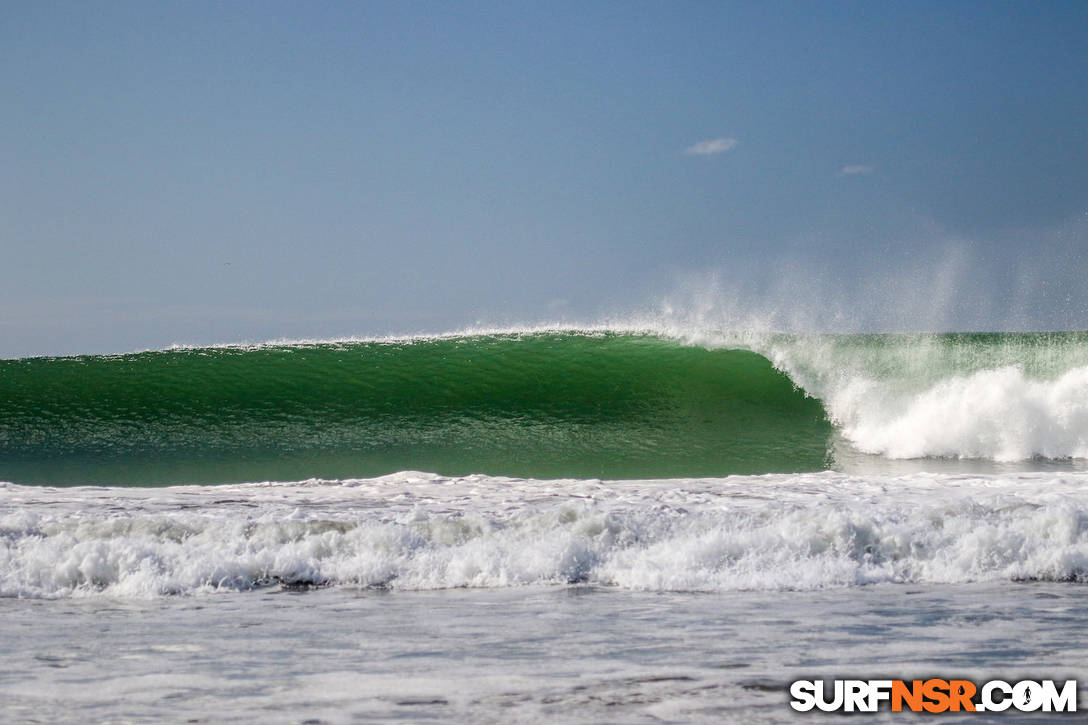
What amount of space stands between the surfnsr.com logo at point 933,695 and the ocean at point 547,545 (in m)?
0.10

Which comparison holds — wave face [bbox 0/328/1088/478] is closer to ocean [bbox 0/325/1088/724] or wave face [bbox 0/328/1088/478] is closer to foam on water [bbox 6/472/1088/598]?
ocean [bbox 0/325/1088/724]

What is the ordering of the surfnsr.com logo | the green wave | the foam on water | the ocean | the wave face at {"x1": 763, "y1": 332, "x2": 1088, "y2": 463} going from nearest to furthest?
the surfnsr.com logo → the ocean → the foam on water → the green wave → the wave face at {"x1": 763, "y1": 332, "x2": 1088, "y2": 463}

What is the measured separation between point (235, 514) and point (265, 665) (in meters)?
3.07

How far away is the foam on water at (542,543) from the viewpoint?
16.8 ft

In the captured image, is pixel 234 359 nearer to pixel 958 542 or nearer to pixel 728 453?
pixel 728 453

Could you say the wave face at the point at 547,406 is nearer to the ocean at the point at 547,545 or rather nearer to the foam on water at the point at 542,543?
the ocean at the point at 547,545

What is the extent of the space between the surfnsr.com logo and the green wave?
605 centimetres

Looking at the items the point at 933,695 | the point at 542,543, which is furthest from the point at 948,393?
the point at 933,695

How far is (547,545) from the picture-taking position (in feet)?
17.7

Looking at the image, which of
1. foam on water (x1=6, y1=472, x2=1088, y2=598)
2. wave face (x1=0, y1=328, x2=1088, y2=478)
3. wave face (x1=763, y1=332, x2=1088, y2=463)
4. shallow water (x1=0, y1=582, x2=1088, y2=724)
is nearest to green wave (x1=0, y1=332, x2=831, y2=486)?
wave face (x1=0, y1=328, x2=1088, y2=478)

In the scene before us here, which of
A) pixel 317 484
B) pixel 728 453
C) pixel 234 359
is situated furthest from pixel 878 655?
pixel 234 359

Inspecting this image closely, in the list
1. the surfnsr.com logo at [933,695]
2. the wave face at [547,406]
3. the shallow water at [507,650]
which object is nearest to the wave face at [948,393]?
the wave face at [547,406]

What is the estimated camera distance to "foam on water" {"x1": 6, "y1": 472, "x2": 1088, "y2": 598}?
5.13 metres

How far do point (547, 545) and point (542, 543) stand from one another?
0.04m
